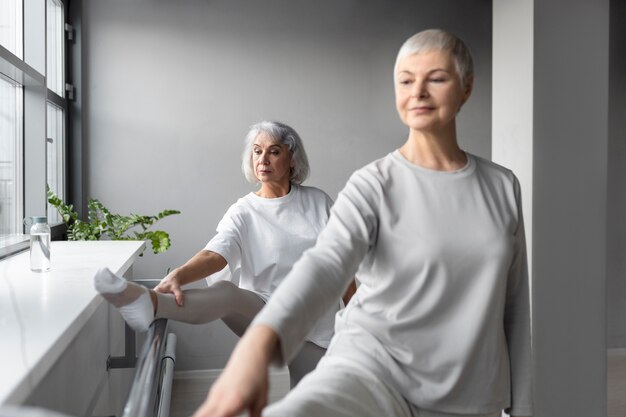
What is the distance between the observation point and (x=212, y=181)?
490cm

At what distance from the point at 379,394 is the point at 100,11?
13.8ft

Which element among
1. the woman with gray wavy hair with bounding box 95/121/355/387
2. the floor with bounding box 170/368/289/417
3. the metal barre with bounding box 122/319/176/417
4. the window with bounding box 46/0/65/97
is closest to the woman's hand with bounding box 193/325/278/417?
the metal barre with bounding box 122/319/176/417

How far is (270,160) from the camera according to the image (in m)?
2.85

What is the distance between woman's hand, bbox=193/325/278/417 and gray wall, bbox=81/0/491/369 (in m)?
3.96

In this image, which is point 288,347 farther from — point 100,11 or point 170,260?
point 100,11

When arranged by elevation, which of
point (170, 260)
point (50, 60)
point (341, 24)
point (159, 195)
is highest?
point (341, 24)

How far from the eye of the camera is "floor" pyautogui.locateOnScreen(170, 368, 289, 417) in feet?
14.0

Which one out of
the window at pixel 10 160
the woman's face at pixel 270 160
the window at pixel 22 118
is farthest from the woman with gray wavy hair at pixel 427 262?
the window at pixel 10 160

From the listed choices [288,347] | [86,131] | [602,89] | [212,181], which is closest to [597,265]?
[602,89]

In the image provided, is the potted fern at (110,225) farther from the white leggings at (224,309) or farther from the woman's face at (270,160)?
the white leggings at (224,309)

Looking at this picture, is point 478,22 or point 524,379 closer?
point 524,379

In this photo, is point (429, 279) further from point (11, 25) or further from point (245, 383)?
point (11, 25)

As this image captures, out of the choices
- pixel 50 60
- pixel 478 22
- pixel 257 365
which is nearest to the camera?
pixel 257 365

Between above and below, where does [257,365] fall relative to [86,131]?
below
